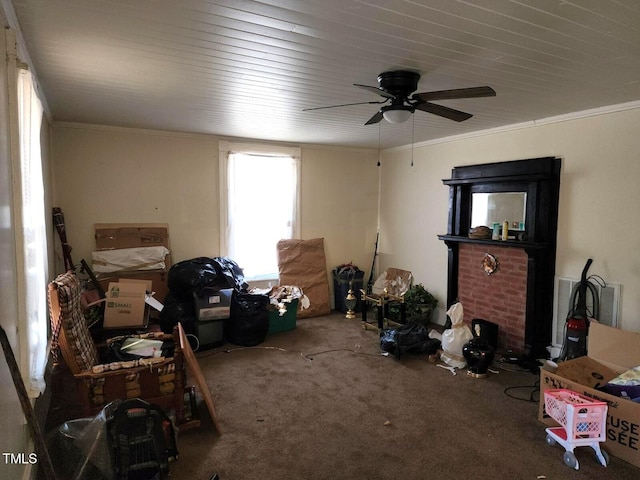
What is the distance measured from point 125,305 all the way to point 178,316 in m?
0.68

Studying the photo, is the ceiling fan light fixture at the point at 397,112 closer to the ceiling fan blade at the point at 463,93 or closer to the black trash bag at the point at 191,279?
the ceiling fan blade at the point at 463,93

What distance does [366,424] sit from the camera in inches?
105

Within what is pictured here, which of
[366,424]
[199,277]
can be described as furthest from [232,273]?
[366,424]

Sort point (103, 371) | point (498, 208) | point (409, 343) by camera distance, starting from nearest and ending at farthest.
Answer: point (103, 371), point (409, 343), point (498, 208)

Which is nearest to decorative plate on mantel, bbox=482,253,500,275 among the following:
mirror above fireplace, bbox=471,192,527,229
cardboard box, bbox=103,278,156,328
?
mirror above fireplace, bbox=471,192,527,229

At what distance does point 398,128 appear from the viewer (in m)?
4.15

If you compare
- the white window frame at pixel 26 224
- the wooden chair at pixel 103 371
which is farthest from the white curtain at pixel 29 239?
the wooden chair at pixel 103 371

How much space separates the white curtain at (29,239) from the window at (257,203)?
8.12 feet

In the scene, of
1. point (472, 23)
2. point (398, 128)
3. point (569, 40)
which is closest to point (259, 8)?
point (472, 23)

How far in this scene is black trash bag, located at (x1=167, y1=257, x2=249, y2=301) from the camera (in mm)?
4008

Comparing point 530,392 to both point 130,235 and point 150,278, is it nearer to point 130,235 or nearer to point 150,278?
point 150,278

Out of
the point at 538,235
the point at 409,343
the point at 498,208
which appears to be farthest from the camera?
the point at 498,208

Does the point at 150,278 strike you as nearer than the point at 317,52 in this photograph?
No

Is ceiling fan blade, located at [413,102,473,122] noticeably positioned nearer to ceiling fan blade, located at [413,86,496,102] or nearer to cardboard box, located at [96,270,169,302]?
ceiling fan blade, located at [413,86,496,102]
